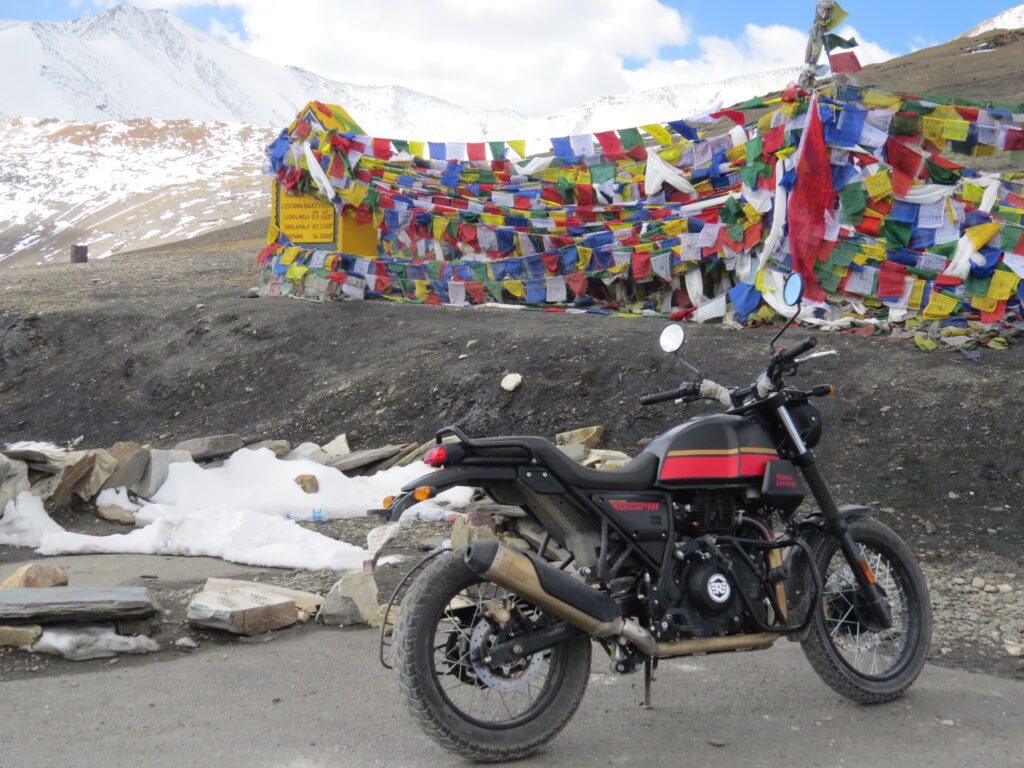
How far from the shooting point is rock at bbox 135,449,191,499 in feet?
26.2

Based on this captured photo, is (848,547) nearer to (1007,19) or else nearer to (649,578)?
(649,578)

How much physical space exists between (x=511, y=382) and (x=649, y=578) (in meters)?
6.54

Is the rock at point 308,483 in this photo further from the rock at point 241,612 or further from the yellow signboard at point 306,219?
the yellow signboard at point 306,219

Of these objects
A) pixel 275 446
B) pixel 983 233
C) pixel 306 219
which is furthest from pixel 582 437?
pixel 306 219

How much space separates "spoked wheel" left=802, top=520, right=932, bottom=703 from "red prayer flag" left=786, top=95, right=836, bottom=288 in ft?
22.7

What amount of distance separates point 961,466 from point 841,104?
15.9 feet

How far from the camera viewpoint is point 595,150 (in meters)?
13.4

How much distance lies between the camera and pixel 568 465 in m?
3.45

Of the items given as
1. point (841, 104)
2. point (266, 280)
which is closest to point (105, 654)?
point (841, 104)

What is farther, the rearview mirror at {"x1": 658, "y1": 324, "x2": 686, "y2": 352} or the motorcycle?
the rearview mirror at {"x1": 658, "y1": 324, "x2": 686, "y2": 352}

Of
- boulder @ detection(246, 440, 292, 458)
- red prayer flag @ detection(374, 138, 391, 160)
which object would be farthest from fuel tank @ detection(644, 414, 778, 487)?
red prayer flag @ detection(374, 138, 391, 160)

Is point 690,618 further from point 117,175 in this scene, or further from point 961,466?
point 117,175

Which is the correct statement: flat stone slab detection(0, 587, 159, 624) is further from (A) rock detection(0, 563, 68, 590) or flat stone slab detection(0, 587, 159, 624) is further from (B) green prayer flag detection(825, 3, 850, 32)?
(B) green prayer flag detection(825, 3, 850, 32)

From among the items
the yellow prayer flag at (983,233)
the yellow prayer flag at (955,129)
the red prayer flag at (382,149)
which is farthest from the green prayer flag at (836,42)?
the red prayer flag at (382,149)
